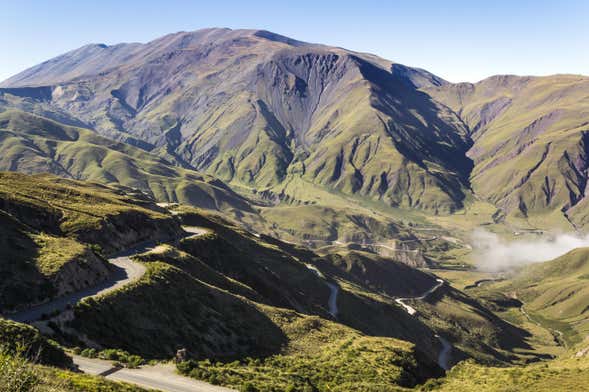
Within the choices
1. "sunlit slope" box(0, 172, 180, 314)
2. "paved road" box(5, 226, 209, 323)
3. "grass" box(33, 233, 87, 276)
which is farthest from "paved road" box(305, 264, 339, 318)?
"grass" box(33, 233, 87, 276)

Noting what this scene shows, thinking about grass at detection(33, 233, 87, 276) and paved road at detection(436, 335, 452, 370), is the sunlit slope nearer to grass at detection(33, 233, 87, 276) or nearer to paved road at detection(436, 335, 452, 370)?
grass at detection(33, 233, 87, 276)

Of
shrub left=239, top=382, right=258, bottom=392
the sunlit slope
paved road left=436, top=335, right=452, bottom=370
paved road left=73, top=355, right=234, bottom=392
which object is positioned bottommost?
paved road left=436, top=335, right=452, bottom=370

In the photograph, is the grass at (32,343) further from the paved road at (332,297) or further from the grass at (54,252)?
the paved road at (332,297)

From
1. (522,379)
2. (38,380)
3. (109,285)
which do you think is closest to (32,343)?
(38,380)

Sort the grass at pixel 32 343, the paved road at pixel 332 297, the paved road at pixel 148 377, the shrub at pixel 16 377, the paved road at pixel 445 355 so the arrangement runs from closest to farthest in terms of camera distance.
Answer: the shrub at pixel 16 377 < the grass at pixel 32 343 < the paved road at pixel 148 377 < the paved road at pixel 332 297 < the paved road at pixel 445 355

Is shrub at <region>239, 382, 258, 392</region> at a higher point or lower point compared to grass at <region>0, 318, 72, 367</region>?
lower

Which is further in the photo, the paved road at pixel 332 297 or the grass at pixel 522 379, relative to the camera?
the paved road at pixel 332 297

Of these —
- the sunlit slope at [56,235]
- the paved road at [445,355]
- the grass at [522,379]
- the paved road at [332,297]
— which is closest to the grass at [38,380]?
the sunlit slope at [56,235]

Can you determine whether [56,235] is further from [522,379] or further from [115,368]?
[522,379]

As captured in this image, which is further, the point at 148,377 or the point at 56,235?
the point at 56,235
